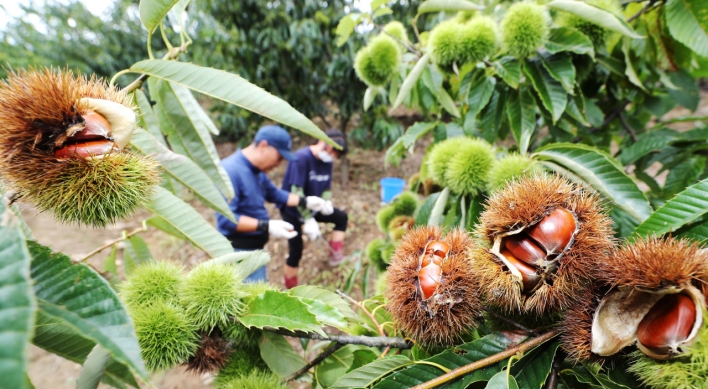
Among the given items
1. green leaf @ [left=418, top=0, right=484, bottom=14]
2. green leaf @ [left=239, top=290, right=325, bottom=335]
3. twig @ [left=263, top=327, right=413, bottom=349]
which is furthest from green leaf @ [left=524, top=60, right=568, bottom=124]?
green leaf @ [left=239, top=290, right=325, bottom=335]

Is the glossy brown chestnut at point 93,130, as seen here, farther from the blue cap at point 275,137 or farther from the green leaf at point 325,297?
the blue cap at point 275,137

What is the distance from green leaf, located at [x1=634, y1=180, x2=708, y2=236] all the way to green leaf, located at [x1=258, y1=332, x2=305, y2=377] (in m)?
0.67

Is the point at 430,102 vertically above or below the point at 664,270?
below

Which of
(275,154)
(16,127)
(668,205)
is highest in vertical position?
(16,127)

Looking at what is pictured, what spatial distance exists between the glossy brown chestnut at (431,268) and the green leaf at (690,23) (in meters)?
1.07

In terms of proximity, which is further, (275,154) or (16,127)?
(275,154)

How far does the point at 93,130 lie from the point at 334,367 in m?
0.67

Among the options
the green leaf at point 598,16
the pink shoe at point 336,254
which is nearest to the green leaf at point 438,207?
the green leaf at point 598,16

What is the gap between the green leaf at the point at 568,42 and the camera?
1040 mm

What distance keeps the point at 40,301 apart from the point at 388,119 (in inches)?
239

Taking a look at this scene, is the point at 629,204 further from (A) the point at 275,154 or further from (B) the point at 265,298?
(A) the point at 275,154

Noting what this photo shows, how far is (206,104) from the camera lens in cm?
900

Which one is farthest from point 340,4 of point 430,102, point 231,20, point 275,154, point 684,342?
point 684,342

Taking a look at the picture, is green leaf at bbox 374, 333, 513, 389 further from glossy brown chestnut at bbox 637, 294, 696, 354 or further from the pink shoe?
the pink shoe
